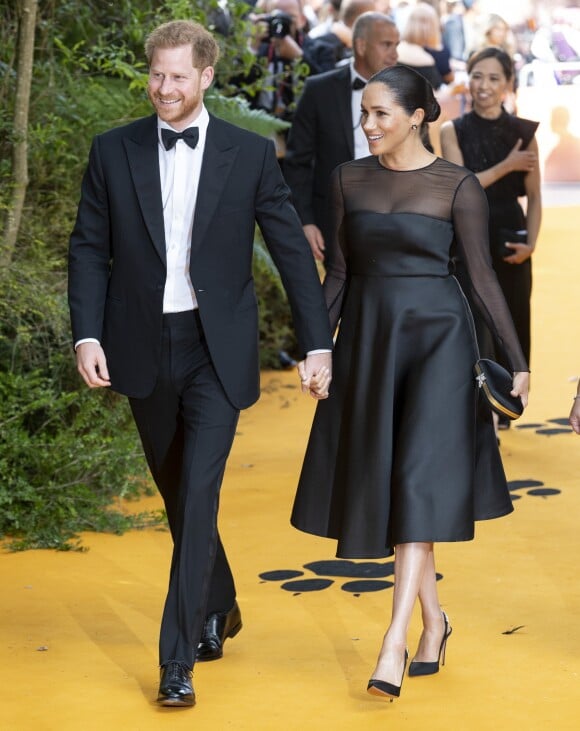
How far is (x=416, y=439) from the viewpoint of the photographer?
4.36 meters

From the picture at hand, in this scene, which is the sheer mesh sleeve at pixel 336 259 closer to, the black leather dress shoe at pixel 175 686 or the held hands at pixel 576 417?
the held hands at pixel 576 417

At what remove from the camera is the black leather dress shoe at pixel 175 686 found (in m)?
4.20

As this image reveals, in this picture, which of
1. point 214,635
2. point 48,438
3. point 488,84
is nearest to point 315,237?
point 488,84

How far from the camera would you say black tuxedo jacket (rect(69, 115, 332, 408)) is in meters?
4.38

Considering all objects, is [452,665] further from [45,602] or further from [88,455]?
[88,455]

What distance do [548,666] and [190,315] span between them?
5.17 feet

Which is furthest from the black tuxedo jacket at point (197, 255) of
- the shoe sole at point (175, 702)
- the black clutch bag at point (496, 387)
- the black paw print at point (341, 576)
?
the black paw print at point (341, 576)

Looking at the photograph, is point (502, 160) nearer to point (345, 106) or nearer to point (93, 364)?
point (345, 106)

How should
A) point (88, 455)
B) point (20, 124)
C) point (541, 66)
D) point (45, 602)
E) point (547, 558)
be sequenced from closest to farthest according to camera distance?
1. point (45, 602)
2. point (547, 558)
3. point (88, 455)
4. point (20, 124)
5. point (541, 66)

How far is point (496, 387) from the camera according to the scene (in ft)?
14.3

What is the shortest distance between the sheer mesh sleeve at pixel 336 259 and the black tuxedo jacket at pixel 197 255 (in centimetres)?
12

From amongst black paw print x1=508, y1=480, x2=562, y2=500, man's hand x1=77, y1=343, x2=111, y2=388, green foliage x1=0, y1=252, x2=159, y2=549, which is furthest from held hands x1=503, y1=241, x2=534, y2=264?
man's hand x1=77, y1=343, x2=111, y2=388

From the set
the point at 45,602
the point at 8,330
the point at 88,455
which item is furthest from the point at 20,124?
the point at 45,602

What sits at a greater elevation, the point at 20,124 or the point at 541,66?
the point at 541,66
